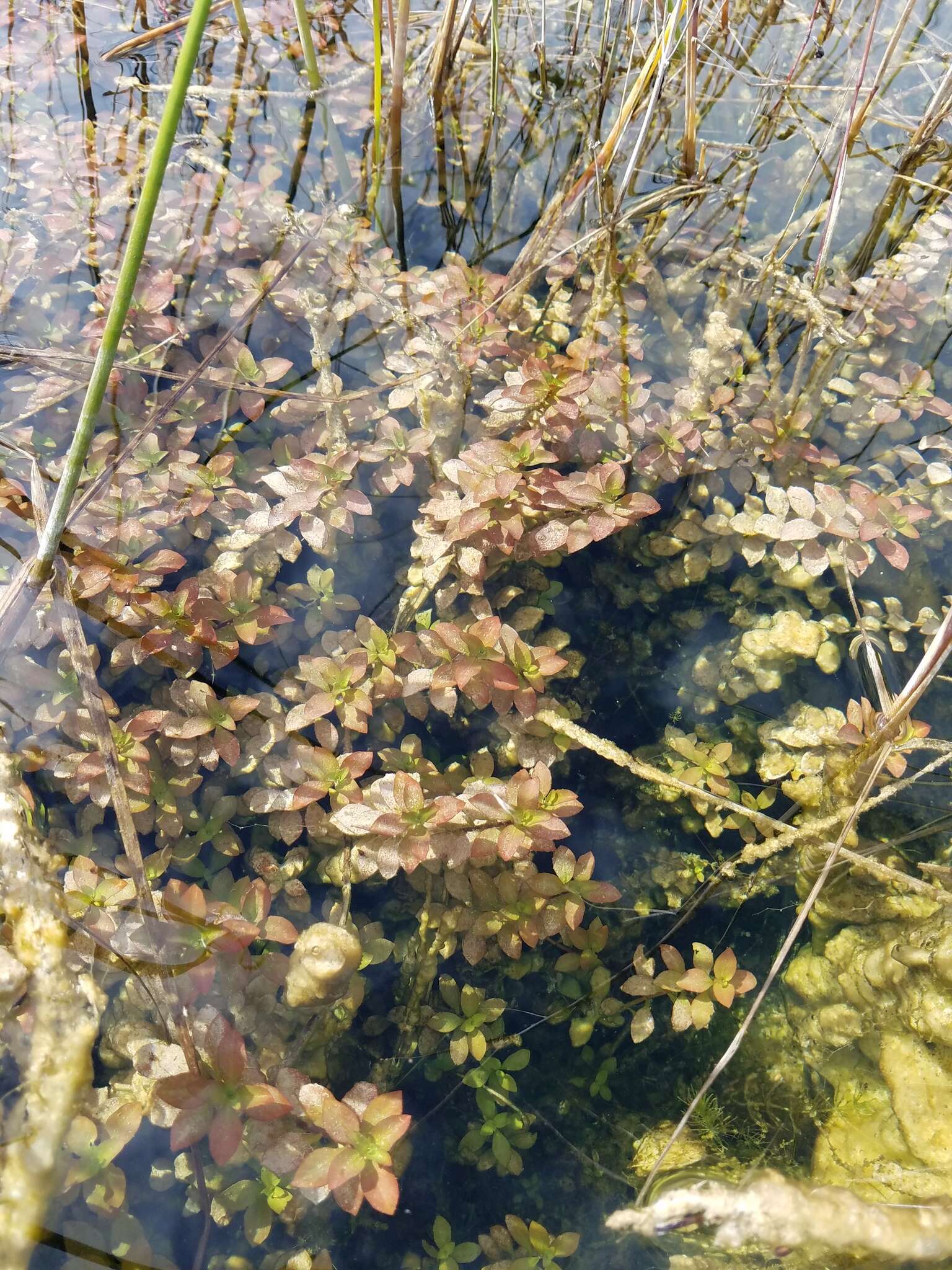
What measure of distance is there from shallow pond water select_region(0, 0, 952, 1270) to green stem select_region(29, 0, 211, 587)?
193 millimetres

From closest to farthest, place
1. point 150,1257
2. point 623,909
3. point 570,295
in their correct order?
point 150,1257 < point 623,909 < point 570,295

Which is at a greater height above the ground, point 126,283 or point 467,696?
point 126,283

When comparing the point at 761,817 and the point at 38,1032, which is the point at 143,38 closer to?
the point at 38,1032

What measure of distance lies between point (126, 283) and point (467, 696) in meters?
1.40

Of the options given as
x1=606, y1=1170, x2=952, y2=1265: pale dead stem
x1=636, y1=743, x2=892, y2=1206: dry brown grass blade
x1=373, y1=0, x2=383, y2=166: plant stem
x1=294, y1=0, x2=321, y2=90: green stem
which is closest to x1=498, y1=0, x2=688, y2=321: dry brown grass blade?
x1=373, y1=0, x2=383, y2=166: plant stem

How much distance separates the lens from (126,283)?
167 centimetres

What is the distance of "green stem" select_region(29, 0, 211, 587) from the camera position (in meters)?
1.44

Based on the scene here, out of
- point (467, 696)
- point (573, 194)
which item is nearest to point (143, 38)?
point (573, 194)

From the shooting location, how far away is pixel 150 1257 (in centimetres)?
184

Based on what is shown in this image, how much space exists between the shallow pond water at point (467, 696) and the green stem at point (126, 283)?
0.63 feet

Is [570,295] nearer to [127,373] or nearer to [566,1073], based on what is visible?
[127,373]

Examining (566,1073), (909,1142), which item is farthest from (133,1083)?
(909,1142)

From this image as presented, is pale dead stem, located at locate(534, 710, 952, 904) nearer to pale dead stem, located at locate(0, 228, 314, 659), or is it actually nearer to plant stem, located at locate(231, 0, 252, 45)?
pale dead stem, located at locate(0, 228, 314, 659)

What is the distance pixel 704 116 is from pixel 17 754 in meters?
4.10
